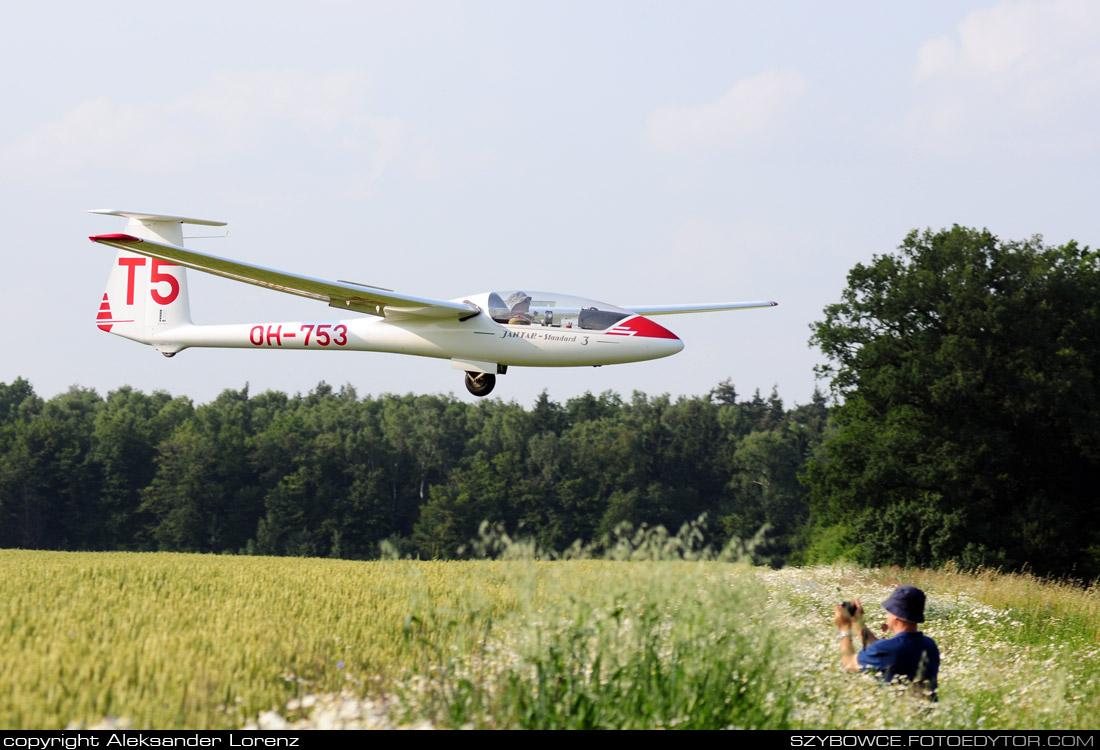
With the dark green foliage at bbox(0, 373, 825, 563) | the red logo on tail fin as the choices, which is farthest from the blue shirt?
the dark green foliage at bbox(0, 373, 825, 563)

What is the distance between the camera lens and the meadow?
724cm

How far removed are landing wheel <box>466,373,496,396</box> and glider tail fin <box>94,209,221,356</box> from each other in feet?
24.8

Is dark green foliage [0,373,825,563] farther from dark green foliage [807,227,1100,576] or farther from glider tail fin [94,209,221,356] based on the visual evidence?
glider tail fin [94,209,221,356]

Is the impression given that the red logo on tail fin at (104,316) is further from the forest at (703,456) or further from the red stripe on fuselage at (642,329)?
the forest at (703,456)

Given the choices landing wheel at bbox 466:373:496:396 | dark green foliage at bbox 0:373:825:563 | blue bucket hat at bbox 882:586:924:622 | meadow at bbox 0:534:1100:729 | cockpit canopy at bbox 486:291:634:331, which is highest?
cockpit canopy at bbox 486:291:634:331

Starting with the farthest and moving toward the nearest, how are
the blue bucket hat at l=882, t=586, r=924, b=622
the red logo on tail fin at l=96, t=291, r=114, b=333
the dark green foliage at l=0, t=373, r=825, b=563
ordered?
the dark green foliage at l=0, t=373, r=825, b=563 → the red logo on tail fin at l=96, t=291, r=114, b=333 → the blue bucket hat at l=882, t=586, r=924, b=622

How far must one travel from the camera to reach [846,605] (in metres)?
8.34

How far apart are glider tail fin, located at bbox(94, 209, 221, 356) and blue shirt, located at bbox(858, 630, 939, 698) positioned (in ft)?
56.1

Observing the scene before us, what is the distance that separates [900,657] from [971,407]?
124 feet

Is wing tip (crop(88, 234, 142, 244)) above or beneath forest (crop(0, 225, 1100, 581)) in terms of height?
above

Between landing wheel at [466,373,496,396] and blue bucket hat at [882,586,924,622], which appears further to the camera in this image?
landing wheel at [466,373,496,396]

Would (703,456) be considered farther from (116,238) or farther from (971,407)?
(116,238)

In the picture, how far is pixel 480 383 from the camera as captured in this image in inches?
692

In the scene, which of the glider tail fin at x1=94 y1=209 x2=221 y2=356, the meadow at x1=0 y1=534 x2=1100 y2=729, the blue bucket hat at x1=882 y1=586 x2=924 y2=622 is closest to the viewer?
the meadow at x1=0 y1=534 x2=1100 y2=729
